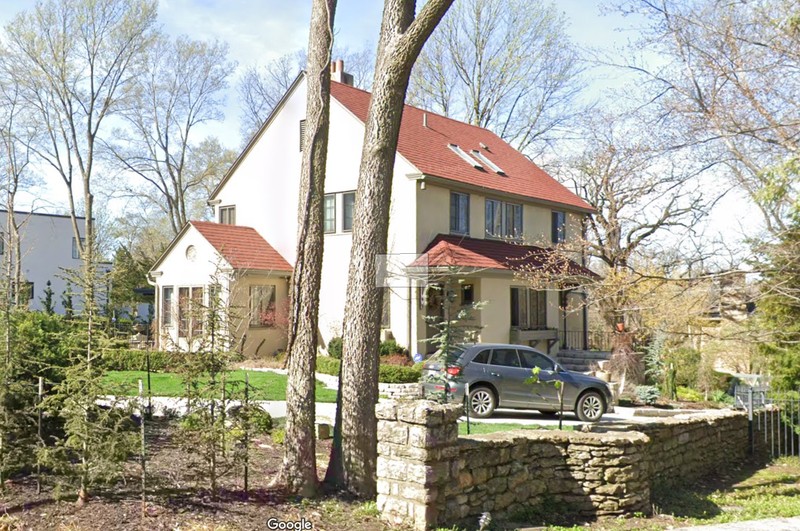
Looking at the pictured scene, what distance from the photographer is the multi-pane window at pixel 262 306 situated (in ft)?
75.7

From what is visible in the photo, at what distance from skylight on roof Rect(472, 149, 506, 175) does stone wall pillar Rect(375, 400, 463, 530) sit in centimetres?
1935

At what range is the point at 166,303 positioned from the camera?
81.5 ft

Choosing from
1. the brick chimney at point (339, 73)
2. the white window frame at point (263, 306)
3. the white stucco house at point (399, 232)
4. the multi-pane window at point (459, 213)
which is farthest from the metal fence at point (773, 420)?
the brick chimney at point (339, 73)

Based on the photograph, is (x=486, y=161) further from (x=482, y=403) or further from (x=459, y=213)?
(x=482, y=403)

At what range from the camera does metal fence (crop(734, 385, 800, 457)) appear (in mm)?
14391

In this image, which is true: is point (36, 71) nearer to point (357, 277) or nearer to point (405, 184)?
point (405, 184)

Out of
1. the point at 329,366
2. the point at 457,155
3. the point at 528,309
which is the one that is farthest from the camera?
the point at 457,155

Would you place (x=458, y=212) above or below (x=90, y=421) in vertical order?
above

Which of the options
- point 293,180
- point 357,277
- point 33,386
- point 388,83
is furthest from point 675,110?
point 293,180

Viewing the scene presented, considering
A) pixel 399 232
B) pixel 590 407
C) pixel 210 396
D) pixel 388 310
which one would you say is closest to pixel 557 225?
pixel 399 232

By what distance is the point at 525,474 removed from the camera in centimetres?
825

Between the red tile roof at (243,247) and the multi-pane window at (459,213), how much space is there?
572 cm

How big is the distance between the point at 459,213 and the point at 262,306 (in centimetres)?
701

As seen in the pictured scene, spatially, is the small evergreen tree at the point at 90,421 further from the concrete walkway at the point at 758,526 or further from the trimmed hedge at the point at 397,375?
the trimmed hedge at the point at 397,375
